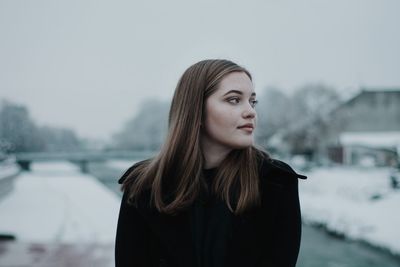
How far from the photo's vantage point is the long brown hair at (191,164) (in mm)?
1672

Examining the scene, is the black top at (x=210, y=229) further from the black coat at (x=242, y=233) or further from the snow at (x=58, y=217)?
the snow at (x=58, y=217)

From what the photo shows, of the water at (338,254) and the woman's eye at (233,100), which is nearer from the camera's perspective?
the woman's eye at (233,100)

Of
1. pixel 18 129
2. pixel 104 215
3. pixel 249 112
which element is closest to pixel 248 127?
pixel 249 112

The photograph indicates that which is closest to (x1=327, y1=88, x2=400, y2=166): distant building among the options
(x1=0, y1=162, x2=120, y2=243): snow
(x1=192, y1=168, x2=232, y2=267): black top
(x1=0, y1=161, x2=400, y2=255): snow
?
(x1=0, y1=161, x2=400, y2=255): snow

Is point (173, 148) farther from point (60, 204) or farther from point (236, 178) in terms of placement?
point (60, 204)

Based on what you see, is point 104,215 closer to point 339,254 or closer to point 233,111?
point 339,254

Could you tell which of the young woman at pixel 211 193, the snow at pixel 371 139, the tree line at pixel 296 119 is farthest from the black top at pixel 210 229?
the snow at pixel 371 139

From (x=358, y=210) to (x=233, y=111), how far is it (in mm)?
12564

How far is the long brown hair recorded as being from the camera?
1.67 metres

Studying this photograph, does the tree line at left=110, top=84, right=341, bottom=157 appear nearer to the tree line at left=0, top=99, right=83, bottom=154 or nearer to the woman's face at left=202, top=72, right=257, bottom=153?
the tree line at left=0, top=99, right=83, bottom=154

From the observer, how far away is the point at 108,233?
340 inches

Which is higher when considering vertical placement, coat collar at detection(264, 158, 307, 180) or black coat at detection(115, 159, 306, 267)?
coat collar at detection(264, 158, 307, 180)

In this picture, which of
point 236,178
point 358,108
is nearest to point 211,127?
point 236,178

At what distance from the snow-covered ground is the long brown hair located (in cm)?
792
